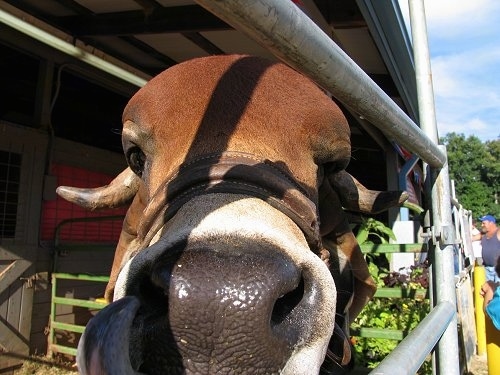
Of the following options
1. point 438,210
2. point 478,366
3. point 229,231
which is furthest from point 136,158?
point 478,366

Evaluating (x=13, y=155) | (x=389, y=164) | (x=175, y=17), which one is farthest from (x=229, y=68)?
(x=389, y=164)

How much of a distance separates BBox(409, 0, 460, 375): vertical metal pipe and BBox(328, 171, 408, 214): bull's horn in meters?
0.71

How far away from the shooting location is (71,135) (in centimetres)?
709

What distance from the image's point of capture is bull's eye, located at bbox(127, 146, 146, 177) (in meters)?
2.10

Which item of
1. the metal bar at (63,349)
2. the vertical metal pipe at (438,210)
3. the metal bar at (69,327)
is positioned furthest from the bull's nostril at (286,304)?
the metal bar at (63,349)

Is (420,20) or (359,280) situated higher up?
(420,20)

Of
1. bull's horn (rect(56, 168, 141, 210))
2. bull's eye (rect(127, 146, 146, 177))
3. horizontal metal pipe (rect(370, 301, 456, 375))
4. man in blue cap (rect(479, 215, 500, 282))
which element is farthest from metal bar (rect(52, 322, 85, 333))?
man in blue cap (rect(479, 215, 500, 282))

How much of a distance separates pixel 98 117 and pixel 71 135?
2.47ft

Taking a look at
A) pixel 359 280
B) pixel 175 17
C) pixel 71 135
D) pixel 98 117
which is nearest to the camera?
pixel 359 280

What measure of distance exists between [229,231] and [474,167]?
52870 mm

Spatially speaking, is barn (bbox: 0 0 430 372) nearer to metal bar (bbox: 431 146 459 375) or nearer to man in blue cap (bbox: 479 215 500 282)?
metal bar (bbox: 431 146 459 375)

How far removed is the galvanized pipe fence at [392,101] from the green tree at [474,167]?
4214cm

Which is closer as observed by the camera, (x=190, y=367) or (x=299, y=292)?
(x=190, y=367)

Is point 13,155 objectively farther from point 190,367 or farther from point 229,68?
point 190,367
